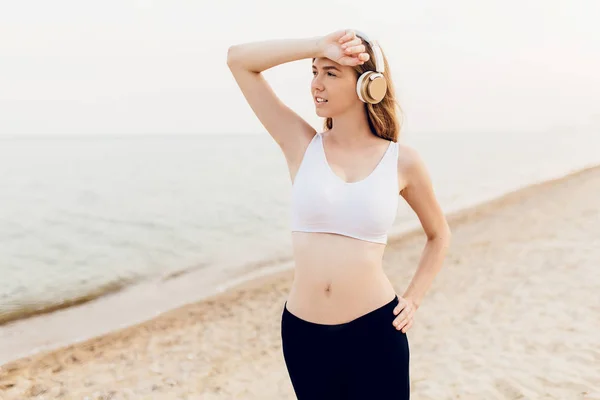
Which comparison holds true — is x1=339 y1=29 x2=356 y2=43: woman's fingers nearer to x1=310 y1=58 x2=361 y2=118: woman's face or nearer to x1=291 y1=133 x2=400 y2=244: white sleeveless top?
x1=310 y1=58 x2=361 y2=118: woman's face

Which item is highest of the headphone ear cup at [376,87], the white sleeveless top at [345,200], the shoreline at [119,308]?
the headphone ear cup at [376,87]

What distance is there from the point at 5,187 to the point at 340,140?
23.6 m

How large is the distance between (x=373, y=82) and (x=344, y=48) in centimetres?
16

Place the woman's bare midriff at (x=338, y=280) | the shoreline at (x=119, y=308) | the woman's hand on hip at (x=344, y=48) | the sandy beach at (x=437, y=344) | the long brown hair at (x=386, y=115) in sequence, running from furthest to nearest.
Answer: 1. the shoreline at (x=119, y=308)
2. the sandy beach at (x=437, y=344)
3. the long brown hair at (x=386, y=115)
4. the woman's bare midriff at (x=338, y=280)
5. the woman's hand on hip at (x=344, y=48)

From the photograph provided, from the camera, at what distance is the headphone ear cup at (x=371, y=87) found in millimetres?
1897

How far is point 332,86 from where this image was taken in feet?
6.41

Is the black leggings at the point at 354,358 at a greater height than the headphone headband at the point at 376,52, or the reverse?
the headphone headband at the point at 376,52

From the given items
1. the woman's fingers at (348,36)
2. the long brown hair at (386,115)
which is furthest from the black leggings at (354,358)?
the woman's fingers at (348,36)

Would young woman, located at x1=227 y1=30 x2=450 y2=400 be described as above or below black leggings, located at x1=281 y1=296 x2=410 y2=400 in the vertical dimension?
above

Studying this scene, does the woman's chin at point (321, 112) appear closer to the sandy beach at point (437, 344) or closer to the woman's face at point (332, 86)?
the woman's face at point (332, 86)

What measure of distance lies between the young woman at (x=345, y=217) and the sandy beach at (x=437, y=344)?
276 cm

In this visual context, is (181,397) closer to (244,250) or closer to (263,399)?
(263,399)

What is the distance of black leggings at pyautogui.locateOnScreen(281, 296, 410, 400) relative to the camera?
6.21ft

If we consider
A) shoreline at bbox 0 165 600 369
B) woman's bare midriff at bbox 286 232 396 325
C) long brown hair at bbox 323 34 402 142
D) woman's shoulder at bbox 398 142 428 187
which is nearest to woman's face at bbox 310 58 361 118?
long brown hair at bbox 323 34 402 142
